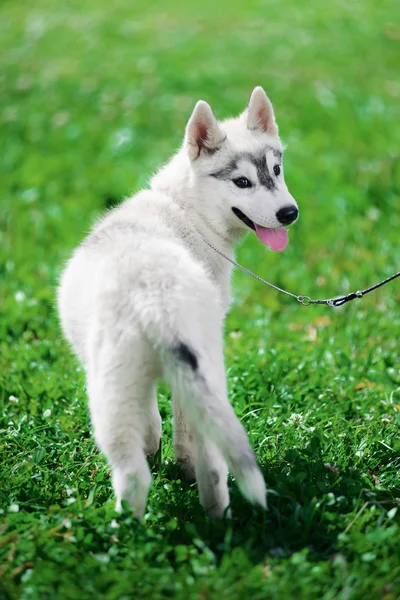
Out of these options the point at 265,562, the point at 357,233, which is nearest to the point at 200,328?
the point at 265,562

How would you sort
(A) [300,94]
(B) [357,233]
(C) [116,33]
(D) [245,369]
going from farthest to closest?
(C) [116,33], (A) [300,94], (B) [357,233], (D) [245,369]

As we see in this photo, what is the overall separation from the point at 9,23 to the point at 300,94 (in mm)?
5839

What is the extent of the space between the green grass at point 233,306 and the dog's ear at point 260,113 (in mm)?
1469

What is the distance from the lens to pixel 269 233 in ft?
12.9

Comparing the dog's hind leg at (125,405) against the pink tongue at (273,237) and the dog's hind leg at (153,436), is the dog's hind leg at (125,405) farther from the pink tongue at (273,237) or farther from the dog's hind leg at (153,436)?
the pink tongue at (273,237)

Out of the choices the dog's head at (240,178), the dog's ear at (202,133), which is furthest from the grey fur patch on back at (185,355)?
the dog's ear at (202,133)

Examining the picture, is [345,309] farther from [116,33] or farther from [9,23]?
[9,23]

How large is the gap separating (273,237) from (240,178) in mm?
349

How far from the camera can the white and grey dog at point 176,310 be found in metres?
2.83

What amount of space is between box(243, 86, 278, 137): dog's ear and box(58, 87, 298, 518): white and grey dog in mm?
221

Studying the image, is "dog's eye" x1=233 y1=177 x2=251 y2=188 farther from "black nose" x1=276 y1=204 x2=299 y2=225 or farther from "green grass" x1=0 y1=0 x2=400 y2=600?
"green grass" x1=0 y1=0 x2=400 y2=600

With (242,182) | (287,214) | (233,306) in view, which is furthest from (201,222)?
(233,306)

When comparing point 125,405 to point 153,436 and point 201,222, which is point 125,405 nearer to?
point 153,436

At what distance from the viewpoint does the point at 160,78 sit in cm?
1030
